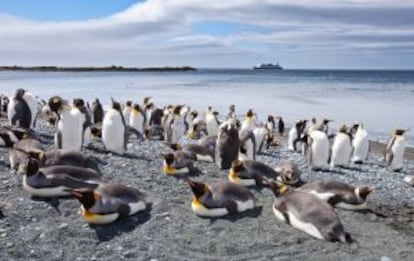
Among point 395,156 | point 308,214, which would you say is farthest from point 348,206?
point 395,156

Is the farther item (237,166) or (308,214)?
(237,166)

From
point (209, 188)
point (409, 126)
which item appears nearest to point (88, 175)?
point (209, 188)

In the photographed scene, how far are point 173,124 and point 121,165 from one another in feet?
18.5

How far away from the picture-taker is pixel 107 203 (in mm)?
6652

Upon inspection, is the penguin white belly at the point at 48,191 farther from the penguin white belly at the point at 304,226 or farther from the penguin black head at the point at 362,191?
the penguin black head at the point at 362,191

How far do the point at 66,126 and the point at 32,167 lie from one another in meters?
3.54

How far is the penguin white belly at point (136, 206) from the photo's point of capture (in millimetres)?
6906

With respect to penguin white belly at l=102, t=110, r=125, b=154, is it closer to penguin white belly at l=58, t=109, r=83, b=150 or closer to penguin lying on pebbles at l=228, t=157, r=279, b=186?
penguin white belly at l=58, t=109, r=83, b=150

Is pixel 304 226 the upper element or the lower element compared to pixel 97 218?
lower

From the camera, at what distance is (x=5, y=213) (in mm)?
6812

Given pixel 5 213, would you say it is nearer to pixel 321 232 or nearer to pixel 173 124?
pixel 321 232

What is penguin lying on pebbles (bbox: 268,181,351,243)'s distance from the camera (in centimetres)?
658

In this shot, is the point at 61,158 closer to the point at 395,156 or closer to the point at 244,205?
the point at 244,205

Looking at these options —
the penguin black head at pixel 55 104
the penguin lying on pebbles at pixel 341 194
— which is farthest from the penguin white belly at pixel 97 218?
the penguin black head at pixel 55 104
